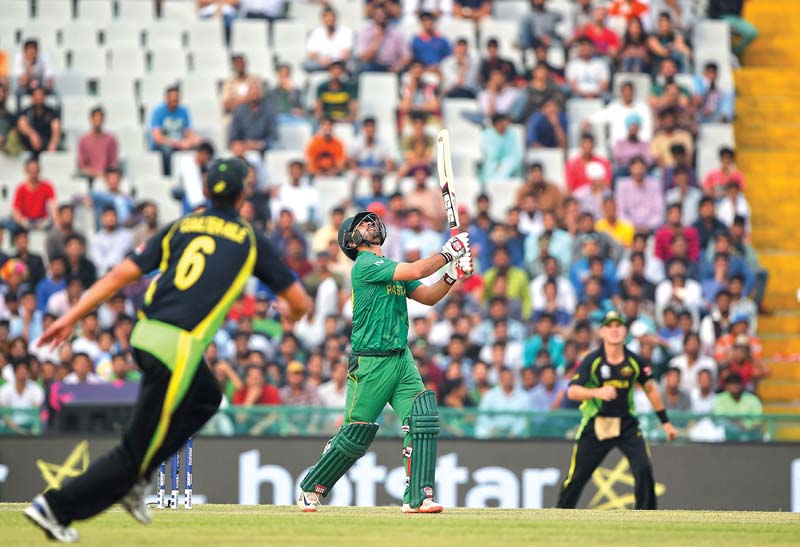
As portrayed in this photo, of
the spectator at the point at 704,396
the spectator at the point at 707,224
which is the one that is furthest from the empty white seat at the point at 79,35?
the spectator at the point at 704,396

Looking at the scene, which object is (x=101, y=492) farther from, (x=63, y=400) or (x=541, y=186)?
(x=541, y=186)

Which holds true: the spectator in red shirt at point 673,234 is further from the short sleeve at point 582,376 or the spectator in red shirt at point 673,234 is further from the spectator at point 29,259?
the spectator at point 29,259

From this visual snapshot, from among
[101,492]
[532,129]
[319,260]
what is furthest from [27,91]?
[101,492]

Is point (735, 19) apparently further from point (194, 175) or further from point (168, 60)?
point (194, 175)

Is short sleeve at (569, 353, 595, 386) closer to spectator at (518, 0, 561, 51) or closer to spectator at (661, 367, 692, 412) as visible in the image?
spectator at (661, 367, 692, 412)

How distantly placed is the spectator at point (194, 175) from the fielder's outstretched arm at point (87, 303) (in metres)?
12.5

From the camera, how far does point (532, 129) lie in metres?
22.5

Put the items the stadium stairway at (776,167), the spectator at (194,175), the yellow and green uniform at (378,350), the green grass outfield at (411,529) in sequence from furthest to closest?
the spectator at (194,175), the stadium stairway at (776,167), the yellow and green uniform at (378,350), the green grass outfield at (411,529)

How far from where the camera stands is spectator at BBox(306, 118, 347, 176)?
21.9 m

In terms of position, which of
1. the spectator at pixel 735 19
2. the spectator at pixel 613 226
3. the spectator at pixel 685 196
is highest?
the spectator at pixel 735 19

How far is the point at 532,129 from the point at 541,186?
1418 mm

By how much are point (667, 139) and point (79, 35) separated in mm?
9132

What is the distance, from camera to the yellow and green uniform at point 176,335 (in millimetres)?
8852

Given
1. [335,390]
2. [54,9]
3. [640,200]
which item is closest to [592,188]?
[640,200]
